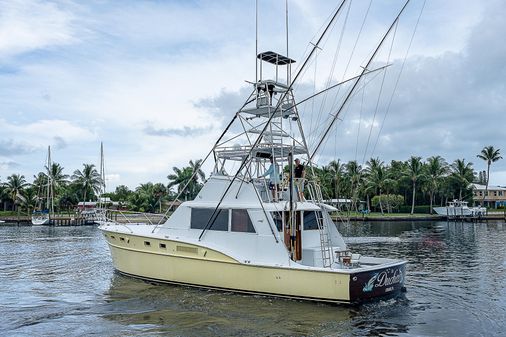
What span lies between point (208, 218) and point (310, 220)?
3.36 m

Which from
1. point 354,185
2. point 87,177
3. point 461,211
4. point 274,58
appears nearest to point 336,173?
point 354,185

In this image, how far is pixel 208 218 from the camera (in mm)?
15594

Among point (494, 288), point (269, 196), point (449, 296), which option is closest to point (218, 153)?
point (269, 196)

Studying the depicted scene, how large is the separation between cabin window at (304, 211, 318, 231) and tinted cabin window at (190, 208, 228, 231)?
8.54ft

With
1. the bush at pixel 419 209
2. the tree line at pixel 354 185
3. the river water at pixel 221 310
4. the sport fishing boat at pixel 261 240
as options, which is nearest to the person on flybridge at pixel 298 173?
the sport fishing boat at pixel 261 240

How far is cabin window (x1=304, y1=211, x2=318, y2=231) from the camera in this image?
1545cm

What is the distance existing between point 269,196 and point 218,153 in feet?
8.34

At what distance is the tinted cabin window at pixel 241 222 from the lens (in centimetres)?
1472

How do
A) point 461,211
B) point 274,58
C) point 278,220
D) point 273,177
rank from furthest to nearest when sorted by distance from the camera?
point 461,211
point 274,58
point 273,177
point 278,220

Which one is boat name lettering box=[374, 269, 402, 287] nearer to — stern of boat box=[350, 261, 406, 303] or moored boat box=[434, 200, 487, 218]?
stern of boat box=[350, 261, 406, 303]

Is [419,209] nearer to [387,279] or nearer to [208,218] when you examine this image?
[387,279]

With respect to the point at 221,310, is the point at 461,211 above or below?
above

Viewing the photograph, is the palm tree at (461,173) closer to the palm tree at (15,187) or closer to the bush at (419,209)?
the bush at (419,209)

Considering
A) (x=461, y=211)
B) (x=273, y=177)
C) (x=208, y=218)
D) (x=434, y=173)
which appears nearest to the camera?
(x=208, y=218)
